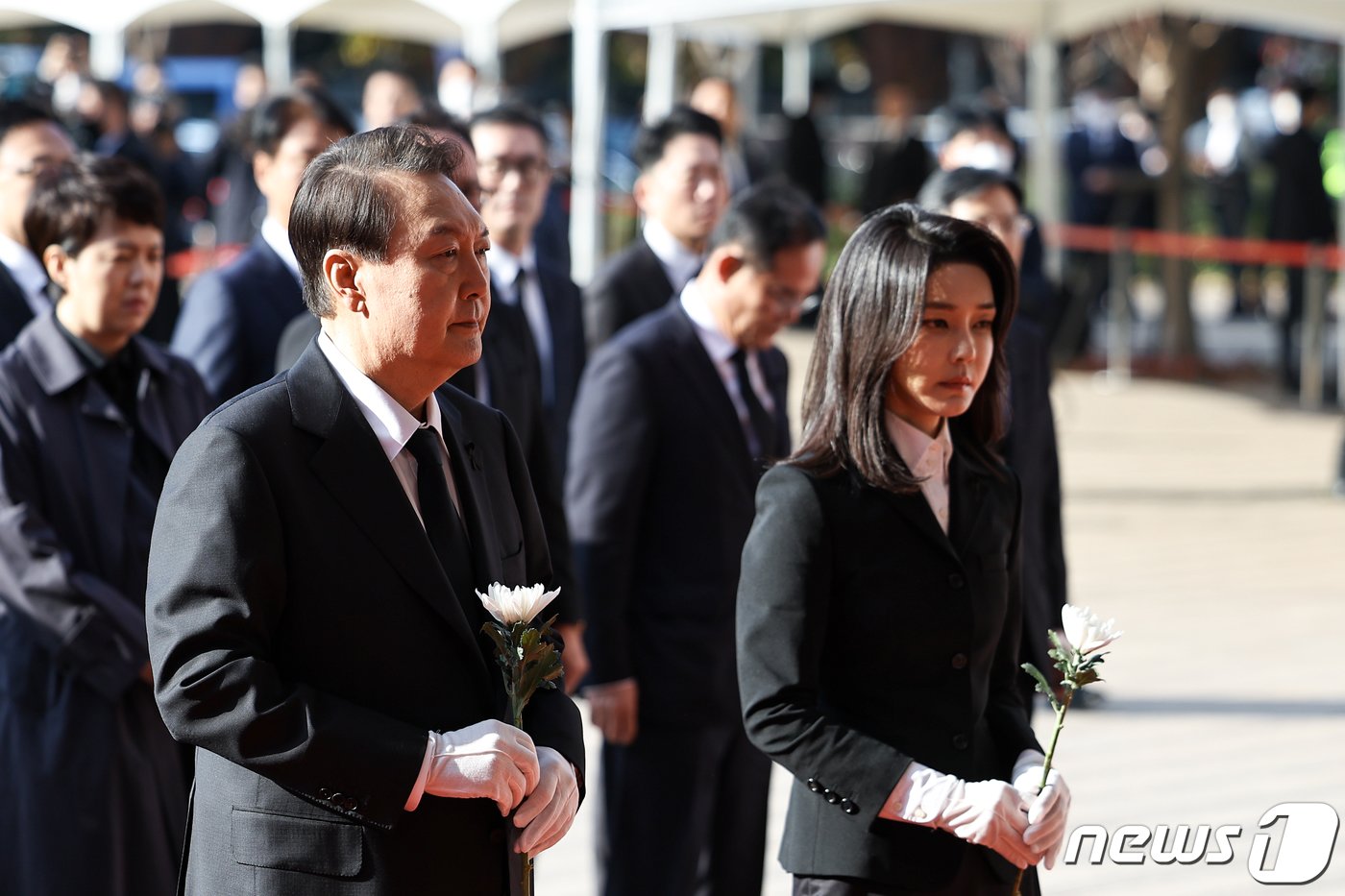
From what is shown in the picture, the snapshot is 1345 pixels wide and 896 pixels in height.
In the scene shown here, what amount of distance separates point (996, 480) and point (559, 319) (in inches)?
109

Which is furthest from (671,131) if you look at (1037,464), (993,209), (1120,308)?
(1120,308)

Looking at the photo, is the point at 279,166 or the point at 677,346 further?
the point at 279,166

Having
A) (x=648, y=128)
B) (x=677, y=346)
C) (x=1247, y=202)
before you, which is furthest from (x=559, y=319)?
(x=1247, y=202)

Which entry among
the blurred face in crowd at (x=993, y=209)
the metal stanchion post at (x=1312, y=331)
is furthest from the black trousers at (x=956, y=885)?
the metal stanchion post at (x=1312, y=331)

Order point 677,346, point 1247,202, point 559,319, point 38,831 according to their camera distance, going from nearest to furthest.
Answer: point 38,831 → point 677,346 → point 559,319 → point 1247,202

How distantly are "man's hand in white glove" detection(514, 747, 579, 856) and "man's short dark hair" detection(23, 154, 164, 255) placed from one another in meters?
2.01

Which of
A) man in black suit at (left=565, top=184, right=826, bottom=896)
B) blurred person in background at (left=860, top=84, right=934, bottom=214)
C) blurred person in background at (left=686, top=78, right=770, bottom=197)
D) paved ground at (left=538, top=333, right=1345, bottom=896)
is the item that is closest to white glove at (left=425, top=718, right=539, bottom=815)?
man in black suit at (left=565, top=184, right=826, bottom=896)

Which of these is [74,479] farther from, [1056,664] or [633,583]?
[1056,664]

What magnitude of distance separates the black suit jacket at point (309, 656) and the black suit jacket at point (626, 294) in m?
3.35

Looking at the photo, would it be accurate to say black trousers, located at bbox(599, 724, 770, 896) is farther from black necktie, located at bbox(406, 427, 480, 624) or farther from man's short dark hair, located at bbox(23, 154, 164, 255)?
black necktie, located at bbox(406, 427, 480, 624)

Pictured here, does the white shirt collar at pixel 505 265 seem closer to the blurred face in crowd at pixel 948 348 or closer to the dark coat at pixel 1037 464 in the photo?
the dark coat at pixel 1037 464

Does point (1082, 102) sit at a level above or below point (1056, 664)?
above

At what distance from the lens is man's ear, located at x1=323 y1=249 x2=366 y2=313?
8.18ft

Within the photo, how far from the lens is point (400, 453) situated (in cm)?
256
